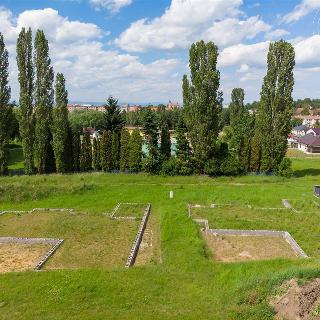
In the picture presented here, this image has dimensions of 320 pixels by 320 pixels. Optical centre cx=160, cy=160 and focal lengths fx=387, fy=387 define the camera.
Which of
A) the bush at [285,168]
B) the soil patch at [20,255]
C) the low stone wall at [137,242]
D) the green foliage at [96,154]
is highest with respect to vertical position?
the green foliage at [96,154]

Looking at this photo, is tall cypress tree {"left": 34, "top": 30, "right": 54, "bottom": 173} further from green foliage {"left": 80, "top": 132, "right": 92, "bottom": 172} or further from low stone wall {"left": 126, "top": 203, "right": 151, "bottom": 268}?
low stone wall {"left": 126, "top": 203, "right": 151, "bottom": 268}

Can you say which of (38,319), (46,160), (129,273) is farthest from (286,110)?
(38,319)

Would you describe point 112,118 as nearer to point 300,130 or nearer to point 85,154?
point 85,154

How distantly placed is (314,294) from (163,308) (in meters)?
5.28

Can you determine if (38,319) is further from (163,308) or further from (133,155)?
(133,155)

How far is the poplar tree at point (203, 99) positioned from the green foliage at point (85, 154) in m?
10.8

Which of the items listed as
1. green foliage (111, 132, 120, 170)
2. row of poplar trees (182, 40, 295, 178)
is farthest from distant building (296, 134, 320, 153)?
Answer: green foliage (111, 132, 120, 170)

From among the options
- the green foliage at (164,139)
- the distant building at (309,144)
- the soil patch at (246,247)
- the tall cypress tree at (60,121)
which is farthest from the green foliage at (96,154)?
the distant building at (309,144)

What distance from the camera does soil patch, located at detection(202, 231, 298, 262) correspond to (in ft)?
64.8

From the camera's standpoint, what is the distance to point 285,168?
3869 centimetres

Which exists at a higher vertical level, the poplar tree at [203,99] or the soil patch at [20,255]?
the poplar tree at [203,99]

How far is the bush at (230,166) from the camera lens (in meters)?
38.0

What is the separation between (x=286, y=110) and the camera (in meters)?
38.3

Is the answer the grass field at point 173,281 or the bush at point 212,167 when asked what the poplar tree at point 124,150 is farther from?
the grass field at point 173,281
